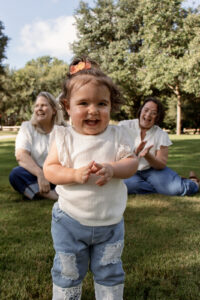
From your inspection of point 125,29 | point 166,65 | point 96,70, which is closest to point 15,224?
point 96,70

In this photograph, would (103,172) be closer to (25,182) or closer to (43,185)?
(43,185)

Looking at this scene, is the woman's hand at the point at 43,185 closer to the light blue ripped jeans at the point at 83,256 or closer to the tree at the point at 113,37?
the light blue ripped jeans at the point at 83,256

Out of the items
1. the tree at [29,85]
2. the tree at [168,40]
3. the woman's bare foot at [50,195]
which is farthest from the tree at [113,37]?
the woman's bare foot at [50,195]

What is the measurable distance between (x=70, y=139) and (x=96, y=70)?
0.42 metres

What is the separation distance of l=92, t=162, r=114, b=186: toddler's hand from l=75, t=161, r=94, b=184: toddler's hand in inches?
0.8

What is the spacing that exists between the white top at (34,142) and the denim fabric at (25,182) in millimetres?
245

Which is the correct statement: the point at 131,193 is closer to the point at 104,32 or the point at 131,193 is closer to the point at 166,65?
the point at 166,65

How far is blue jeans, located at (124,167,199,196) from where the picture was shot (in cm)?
463

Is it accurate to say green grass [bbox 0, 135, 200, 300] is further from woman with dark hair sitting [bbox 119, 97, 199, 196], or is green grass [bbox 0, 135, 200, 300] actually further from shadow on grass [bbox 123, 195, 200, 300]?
woman with dark hair sitting [bbox 119, 97, 199, 196]

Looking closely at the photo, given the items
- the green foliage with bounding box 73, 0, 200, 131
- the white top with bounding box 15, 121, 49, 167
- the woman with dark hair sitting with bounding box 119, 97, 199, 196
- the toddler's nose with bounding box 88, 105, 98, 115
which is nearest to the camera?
the toddler's nose with bounding box 88, 105, 98, 115

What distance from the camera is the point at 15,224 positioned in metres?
3.28

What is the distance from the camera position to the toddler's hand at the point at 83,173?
4.90 feet

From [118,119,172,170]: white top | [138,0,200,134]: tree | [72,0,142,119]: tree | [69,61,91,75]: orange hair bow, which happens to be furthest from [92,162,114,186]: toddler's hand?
[72,0,142,119]: tree

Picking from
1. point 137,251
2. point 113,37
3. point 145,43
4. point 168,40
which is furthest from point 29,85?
point 137,251
